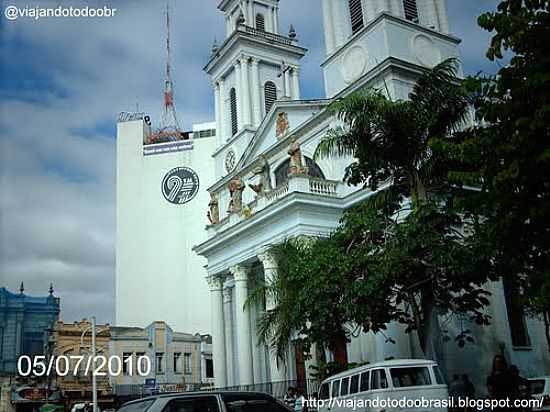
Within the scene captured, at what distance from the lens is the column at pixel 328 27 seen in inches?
1187

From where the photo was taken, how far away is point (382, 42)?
27.0m

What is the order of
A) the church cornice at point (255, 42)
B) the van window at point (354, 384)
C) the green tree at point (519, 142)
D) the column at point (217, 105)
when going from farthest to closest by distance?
the column at point (217, 105), the church cornice at point (255, 42), the van window at point (354, 384), the green tree at point (519, 142)

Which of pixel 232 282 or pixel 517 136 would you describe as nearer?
pixel 517 136

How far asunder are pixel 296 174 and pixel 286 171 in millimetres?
4228

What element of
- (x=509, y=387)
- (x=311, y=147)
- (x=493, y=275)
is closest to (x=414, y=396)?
(x=509, y=387)

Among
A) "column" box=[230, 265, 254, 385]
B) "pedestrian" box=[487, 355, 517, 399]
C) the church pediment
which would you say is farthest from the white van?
the church pediment

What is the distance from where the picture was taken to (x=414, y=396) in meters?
12.5

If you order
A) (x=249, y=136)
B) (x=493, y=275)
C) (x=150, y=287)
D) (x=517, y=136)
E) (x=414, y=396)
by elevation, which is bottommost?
(x=414, y=396)

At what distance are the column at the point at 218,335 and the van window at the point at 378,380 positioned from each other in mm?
19382

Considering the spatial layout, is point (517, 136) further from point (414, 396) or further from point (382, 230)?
point (382, 230)

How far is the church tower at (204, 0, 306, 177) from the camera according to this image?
36.4 meters

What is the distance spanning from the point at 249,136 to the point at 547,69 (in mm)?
26152

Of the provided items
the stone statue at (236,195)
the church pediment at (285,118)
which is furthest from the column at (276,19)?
the stone statue at (236,195)

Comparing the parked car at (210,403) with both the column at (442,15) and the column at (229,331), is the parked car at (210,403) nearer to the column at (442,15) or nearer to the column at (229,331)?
the column at (229,331)
